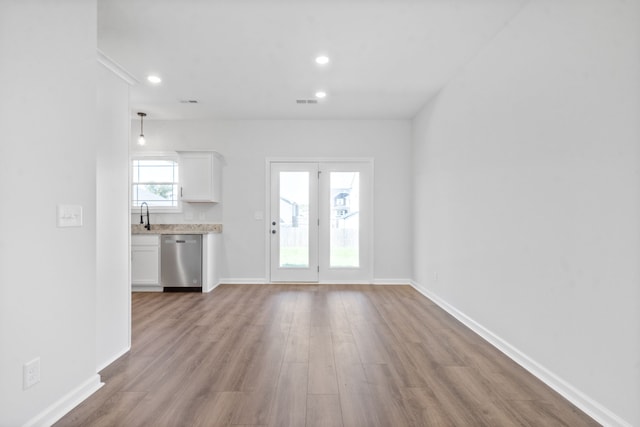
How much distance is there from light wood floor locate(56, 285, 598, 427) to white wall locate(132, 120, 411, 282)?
5.65ft

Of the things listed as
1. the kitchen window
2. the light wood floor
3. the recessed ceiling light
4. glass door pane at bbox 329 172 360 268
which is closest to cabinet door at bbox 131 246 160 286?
the kitchen window

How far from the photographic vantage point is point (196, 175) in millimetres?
5180

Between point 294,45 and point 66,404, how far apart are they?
315 cm

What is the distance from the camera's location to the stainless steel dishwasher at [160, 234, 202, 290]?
4.97 metres

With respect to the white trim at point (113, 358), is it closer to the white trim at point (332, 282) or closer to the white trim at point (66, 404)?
the white trim at point (66, 404)

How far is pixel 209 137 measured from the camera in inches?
220

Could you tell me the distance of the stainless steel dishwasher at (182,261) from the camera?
4.97 meters

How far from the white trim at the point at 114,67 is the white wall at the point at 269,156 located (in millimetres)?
2827

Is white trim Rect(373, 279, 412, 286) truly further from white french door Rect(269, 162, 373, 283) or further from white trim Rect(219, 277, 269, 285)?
white trim Rect(219, 277, 269, 285)

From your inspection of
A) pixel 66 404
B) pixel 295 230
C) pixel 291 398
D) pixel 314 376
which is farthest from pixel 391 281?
pixel 66 404

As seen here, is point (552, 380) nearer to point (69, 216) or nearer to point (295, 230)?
point (69, 216)

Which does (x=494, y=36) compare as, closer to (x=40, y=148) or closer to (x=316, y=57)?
(x=316, y=57)

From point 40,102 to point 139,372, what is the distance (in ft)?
6.09

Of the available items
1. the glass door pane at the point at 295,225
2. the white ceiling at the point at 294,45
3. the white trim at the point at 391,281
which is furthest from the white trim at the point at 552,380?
the glass door pane at the point at 295,225
